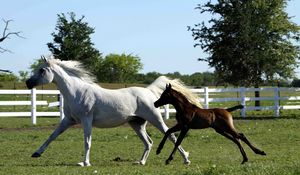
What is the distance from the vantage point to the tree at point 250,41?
116 ft

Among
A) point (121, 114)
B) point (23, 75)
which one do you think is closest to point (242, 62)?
point (121, 114)

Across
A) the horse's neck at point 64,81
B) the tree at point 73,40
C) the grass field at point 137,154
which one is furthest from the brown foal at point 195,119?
the tree at point 73,40

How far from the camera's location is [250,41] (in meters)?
35.2

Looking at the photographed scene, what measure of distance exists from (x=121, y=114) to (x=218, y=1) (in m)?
26.5

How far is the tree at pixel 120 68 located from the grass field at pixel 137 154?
72778mm

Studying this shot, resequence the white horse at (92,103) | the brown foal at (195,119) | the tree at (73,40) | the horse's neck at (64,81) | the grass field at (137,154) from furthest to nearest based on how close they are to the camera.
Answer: the tree at (73,40), the horse's neck at (64,81), the white horse at (92,103), the brown foal at (195,119), the grass field at (137,154)

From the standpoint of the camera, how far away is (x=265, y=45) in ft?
116

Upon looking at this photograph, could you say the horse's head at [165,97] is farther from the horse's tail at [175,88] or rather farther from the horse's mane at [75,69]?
the horse's mane at [75,69]

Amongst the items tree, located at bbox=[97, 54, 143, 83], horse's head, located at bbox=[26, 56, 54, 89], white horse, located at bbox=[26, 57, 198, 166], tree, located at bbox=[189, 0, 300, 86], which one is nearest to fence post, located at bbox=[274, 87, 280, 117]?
tree, located at bbox=[189, 0, 300, 86]

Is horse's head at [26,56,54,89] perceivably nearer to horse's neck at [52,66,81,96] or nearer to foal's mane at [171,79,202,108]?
horse's neck at [52,66,81,96]

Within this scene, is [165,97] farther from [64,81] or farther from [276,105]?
[276,105]

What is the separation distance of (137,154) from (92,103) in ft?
8.68

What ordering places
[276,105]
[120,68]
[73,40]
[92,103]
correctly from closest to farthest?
[92,103]
[276,105]
[73,40]
[120,68]

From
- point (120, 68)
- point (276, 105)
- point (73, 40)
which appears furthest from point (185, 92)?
point (120, 68)
